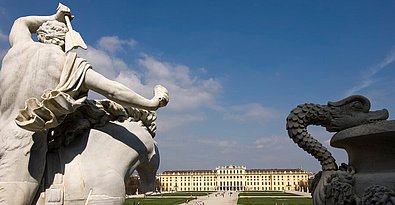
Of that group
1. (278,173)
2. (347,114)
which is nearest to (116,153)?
(347,114)

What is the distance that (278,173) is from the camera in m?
153

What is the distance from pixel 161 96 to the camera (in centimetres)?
413

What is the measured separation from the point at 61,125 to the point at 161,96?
38.3 inches

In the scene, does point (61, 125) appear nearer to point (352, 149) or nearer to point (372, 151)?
point (352, 149)

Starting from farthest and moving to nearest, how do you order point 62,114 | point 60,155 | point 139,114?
point 139,114 < point 60,155 < point 62,114

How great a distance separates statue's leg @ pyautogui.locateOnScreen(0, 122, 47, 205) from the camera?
3.77m

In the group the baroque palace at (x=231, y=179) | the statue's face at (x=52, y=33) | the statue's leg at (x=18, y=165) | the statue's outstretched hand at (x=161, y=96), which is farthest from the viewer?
the baroque palace at (x=231, y=179)

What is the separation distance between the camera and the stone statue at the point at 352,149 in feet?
12.6

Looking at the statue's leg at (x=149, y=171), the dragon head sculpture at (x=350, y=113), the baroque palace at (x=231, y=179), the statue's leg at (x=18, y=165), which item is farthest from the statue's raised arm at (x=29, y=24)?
the baroque palace at (x=231, y=179)

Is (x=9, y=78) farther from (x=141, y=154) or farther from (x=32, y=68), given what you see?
(x=141, y=154)

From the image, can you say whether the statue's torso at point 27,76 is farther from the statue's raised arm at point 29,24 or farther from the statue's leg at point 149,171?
the statue's leg at point 149,171

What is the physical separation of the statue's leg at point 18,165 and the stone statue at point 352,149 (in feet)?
8.32

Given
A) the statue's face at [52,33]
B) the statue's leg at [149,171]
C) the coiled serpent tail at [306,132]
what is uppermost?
the statue's face at [52,33]

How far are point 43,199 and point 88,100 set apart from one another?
0.99 m
